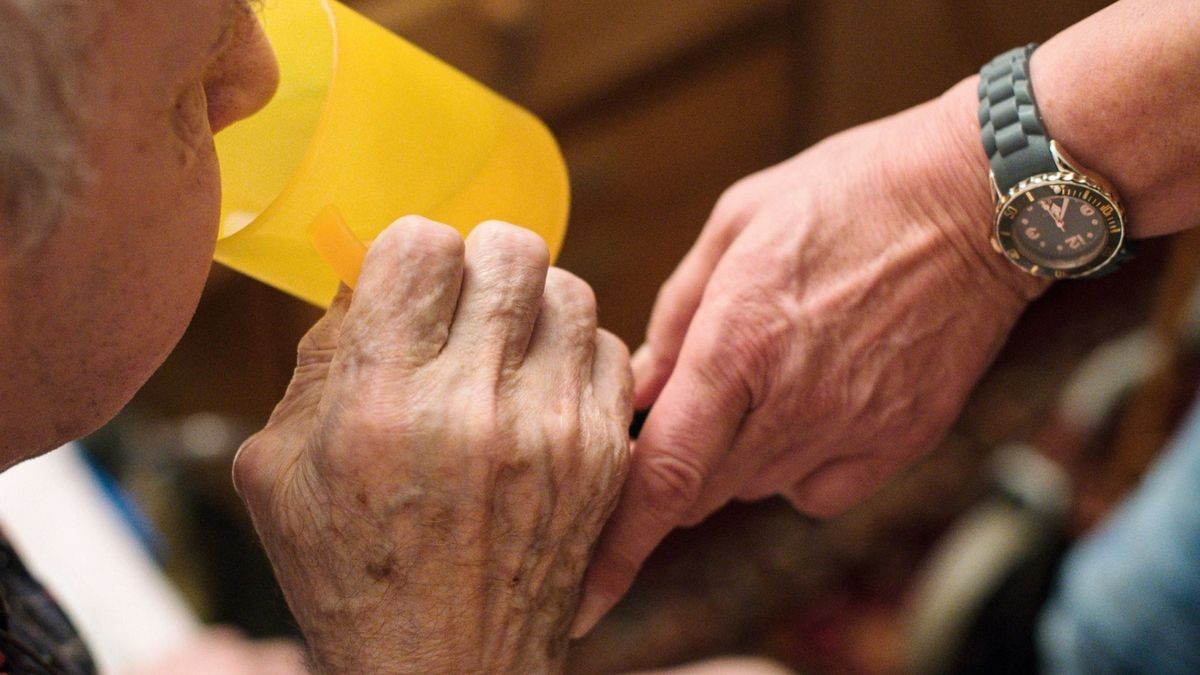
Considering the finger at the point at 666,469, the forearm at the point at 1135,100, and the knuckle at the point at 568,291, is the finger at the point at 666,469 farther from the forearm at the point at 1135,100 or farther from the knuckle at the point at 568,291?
the forearm at the point at 1135,100

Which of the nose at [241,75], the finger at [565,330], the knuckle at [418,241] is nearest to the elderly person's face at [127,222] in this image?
the nose at [241,75]

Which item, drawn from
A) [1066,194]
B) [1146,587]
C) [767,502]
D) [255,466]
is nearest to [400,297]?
[255,466]

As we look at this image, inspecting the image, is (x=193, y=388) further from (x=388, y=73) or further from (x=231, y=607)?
(x=388, y=73)

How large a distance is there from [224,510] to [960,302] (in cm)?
126

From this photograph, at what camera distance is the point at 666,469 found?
2.83 feet

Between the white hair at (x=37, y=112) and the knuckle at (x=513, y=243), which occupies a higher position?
the white hair at (x=37, y=112)

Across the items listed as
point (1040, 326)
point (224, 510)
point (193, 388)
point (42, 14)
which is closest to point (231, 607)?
point (224, 510)

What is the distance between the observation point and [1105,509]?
168 centimetres

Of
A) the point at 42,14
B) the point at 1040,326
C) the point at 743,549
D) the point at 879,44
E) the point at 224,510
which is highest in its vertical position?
the point at 42,14

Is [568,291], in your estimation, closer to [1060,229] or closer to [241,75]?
[241,75]

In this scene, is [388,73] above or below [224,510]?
above

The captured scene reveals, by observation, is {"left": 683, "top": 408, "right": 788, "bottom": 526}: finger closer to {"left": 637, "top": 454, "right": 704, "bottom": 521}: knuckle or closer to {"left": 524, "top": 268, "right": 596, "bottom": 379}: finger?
{"left": 637, "top": 454, "right": 704, "bottom": 521}: knuckle

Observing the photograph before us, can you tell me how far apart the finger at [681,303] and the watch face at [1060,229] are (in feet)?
0.76

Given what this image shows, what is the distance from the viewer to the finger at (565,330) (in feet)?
2.48
